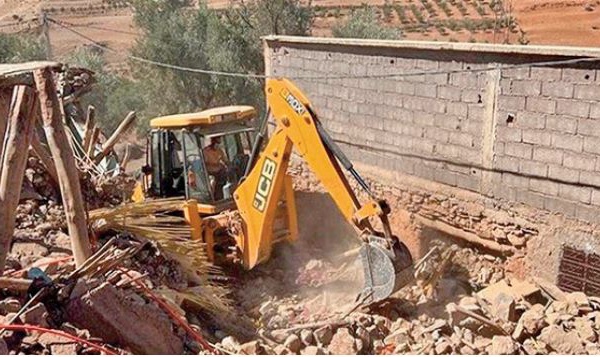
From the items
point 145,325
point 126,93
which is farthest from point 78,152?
point 126,93

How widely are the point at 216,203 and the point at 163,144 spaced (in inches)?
42.1

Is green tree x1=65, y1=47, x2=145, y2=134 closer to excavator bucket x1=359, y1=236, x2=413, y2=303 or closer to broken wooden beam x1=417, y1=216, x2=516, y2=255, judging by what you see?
→ broken wooden beam x1=417, y1=216, x2=516, y2=255

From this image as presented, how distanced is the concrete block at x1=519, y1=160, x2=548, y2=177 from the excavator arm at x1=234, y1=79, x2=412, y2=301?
6.84 ft

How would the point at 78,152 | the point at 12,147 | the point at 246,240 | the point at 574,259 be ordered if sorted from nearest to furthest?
the point at 12,147 < the point at 574,259 < the point at 246,240 < the point at 78,152

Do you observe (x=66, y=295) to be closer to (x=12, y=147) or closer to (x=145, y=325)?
(x=145, y=325)

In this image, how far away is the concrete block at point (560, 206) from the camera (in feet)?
25.9

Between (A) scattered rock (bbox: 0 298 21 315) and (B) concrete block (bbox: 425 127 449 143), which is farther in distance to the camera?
(B) concrete block (bbox: 425 127 449 143)

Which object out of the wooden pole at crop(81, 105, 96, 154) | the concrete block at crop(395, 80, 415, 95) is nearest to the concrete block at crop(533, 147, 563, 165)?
the concrete block at crop(395, 80, 415, 95)

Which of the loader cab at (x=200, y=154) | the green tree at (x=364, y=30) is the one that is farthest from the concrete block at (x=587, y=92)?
the green tree at (x=364, y=30)

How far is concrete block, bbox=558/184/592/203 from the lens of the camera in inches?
304

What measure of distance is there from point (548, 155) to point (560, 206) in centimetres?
63

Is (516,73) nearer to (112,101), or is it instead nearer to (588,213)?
(588,213)

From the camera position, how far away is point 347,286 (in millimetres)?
8695

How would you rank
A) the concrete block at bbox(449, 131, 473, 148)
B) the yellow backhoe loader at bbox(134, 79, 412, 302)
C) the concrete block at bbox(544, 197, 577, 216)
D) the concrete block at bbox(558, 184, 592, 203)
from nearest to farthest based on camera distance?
the yellow backhoe loader at bbox(134, 79, 412, 302) < the concrete block at bbox(558, 184, 592, 203) < the concrete block at bbox(544, 197, 577, 216) < the concrete block at bbox(449, 131, 473, 148)
